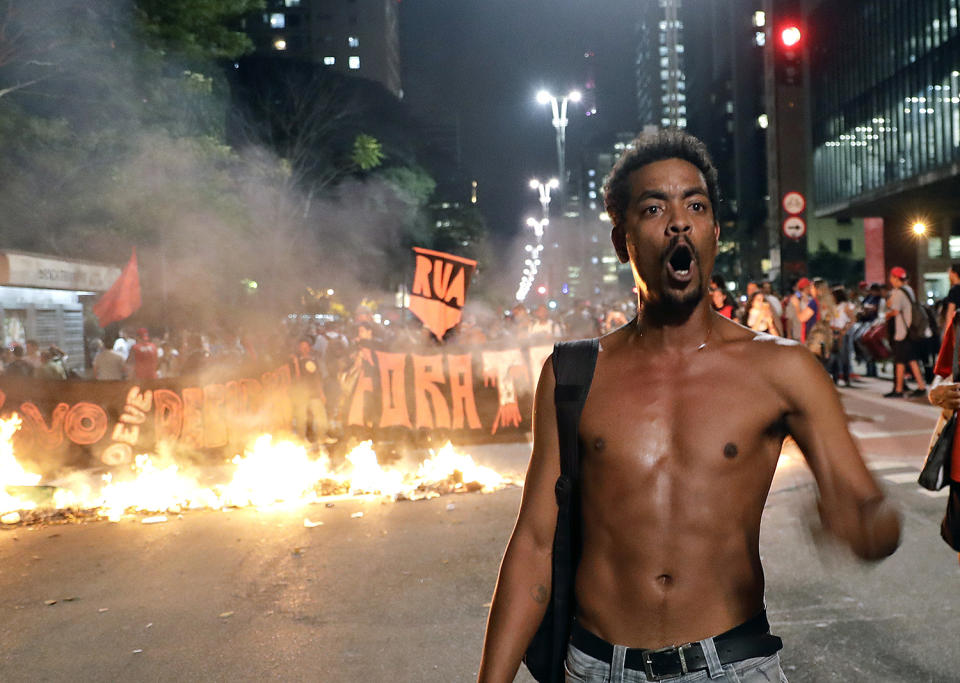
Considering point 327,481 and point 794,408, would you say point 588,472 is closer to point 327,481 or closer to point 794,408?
point 794,408

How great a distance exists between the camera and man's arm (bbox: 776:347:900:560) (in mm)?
1736

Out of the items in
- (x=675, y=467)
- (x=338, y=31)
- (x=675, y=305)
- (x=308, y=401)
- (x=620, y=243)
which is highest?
(x=338, y=31)

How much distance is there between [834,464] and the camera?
1818mm

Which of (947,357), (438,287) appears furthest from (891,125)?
(947,357)

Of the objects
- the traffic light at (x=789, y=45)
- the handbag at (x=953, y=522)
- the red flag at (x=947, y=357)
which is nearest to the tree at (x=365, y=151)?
the traffic light at (x=789, y=45)

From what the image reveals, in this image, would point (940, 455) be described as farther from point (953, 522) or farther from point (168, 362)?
point (168, 362)

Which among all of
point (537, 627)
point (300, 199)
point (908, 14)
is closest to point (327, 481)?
point (537, 627)

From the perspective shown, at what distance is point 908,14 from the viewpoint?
3741cm

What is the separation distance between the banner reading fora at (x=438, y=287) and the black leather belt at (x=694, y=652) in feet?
34.4

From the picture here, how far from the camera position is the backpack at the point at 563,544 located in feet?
6.36

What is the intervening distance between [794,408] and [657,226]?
19.9 inches

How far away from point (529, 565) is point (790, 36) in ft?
47.3

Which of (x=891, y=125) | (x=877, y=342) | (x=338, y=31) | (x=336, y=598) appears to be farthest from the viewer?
(x=338, y=31)

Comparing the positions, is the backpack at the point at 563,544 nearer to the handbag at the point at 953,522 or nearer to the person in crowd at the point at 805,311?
the handbag at the point at 953,522
